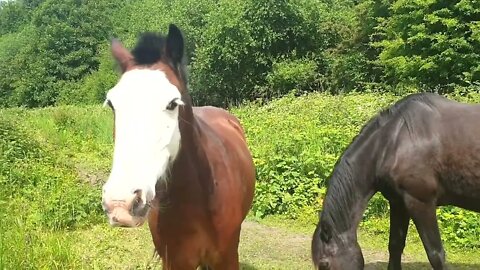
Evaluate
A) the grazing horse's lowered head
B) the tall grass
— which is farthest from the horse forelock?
the tall grass

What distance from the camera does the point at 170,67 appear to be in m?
2.03

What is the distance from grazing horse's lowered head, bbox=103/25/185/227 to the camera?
159cm

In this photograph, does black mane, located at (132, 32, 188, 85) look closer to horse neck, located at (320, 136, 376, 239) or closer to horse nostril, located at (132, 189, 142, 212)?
horse nostril, located at (132, 189, 142, 212)

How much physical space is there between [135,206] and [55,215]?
4.27m

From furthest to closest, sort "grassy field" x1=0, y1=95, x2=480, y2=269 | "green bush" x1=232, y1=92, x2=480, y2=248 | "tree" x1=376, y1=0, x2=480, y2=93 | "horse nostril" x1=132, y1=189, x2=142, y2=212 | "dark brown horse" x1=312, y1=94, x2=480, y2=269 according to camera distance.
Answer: "tree" x1=376, y1=0, x2=480, y2=93, "green bush" x1=232, y1=92, x2=480, y2=248, "grassy field" x1=0, y1=95, x2=480, y2=269, "dark brown horse" x1=312, y1=94, x2=480, y2=269, "horse nostril" x1=132, y1=189, x2=142, y2=212

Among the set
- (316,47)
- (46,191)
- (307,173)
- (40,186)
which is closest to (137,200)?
(46,191)

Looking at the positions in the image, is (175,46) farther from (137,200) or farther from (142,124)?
(137,200)

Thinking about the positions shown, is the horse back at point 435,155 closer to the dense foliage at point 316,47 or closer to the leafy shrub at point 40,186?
the leafy shrub at point 40,186

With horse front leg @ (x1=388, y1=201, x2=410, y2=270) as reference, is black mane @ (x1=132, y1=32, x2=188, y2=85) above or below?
above

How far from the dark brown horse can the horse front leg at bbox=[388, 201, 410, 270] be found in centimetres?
21

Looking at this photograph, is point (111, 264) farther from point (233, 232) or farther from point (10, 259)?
point (233, 232)

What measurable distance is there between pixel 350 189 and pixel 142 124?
208 cm

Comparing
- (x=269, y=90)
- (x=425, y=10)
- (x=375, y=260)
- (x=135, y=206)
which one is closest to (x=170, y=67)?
(x=135, y=206)

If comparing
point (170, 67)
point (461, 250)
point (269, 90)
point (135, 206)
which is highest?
point (170, 67)
